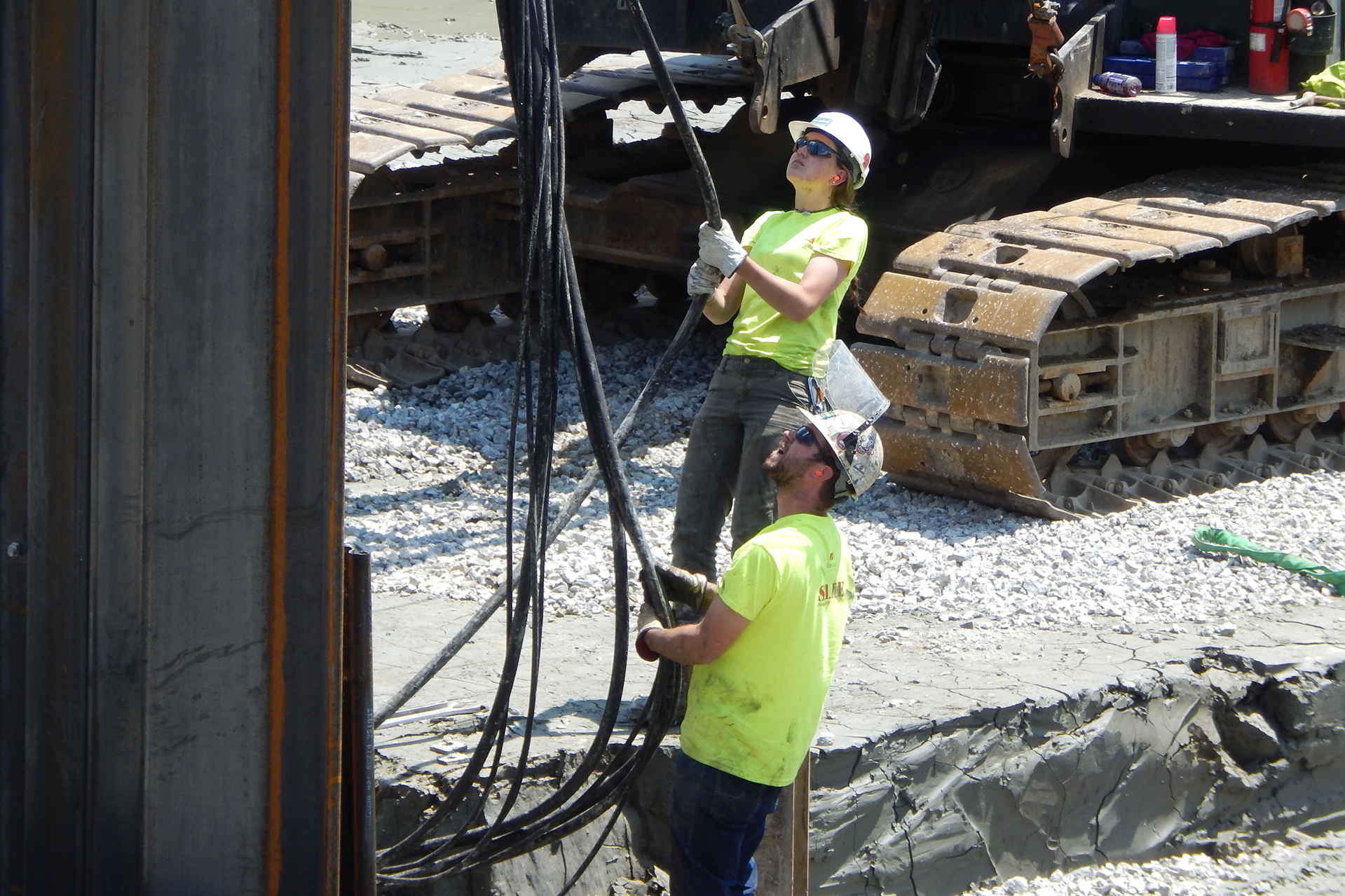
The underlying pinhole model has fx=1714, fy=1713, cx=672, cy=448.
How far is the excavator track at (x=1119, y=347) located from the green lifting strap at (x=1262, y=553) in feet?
1.96

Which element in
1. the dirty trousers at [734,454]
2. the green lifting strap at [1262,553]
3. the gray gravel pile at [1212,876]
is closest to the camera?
the dirty trousers at [734,454]

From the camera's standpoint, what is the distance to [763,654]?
3.67m

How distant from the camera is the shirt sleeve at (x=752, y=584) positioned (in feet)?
11.8

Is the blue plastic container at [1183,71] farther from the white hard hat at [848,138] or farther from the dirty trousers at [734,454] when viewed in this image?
the dirty trousers at [734,454]

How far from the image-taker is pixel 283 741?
2994 mm

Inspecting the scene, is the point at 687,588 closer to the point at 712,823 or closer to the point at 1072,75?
the point at 712,823

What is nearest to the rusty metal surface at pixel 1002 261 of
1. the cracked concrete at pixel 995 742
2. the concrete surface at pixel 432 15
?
the cracked concrete at pixel 995 742

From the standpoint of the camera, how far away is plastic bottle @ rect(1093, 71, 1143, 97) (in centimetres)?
771

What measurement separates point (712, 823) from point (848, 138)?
6.33 ft

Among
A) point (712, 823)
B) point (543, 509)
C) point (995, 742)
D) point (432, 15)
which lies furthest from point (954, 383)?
point (432, 15)

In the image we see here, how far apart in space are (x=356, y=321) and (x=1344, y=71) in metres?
4.96

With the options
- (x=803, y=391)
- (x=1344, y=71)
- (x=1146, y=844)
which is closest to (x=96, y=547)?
(x=803, y=391)

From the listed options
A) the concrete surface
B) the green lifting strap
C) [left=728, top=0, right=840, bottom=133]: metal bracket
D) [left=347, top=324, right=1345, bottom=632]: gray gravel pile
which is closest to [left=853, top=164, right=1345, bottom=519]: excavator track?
[left=347, top=324, right=1345, bottom=632]: gray gravel pile

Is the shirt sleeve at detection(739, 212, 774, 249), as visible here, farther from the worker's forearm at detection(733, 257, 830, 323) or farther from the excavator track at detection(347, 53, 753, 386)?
the excavator track at detection(347, 53, 753, 386)
